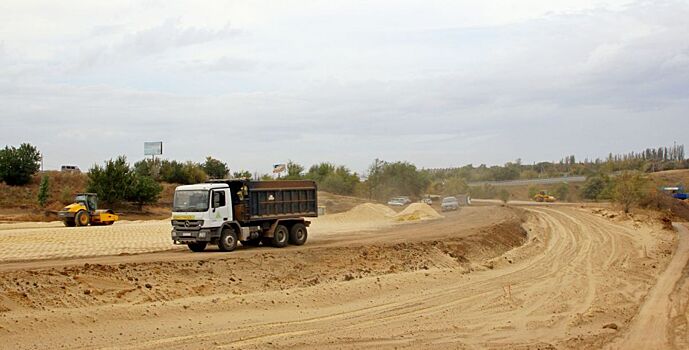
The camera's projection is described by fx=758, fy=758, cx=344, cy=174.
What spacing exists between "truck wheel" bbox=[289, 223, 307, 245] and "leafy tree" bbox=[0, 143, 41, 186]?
55.3 meters

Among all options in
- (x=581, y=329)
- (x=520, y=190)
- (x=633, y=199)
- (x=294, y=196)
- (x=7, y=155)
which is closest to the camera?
(x=581, y=329)

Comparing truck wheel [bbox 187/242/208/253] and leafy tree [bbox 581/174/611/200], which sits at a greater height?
leafy tree [bbox 581/174/611/200]

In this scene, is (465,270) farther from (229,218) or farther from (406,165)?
(406,165)

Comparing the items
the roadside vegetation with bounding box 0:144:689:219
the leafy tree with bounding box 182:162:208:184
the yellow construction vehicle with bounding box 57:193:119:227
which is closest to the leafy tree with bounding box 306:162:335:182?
the roadside vegetation with bounding box 0:144:689:219

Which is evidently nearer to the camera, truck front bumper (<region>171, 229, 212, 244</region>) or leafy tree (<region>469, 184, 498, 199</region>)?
truck front bumper (<region>171, 229, 212, 244</region>)

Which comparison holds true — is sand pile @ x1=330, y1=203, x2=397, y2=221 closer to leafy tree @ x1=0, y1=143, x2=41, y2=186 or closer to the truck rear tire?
the truck rear tire

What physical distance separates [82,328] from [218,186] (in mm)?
→ 12482

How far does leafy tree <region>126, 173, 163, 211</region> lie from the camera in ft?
228

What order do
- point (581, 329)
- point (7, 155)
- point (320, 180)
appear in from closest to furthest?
point (581, 329) → point (7, 155) → point (320, 180)

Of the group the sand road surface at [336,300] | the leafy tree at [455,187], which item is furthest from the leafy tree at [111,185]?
the leafy tree at [455,187]

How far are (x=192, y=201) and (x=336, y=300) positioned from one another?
891cm

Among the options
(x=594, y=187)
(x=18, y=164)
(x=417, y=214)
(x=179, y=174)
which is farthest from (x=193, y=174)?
(x=594, y=187)

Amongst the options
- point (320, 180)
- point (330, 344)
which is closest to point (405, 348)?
point (330, 344)

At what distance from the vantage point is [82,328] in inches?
674
